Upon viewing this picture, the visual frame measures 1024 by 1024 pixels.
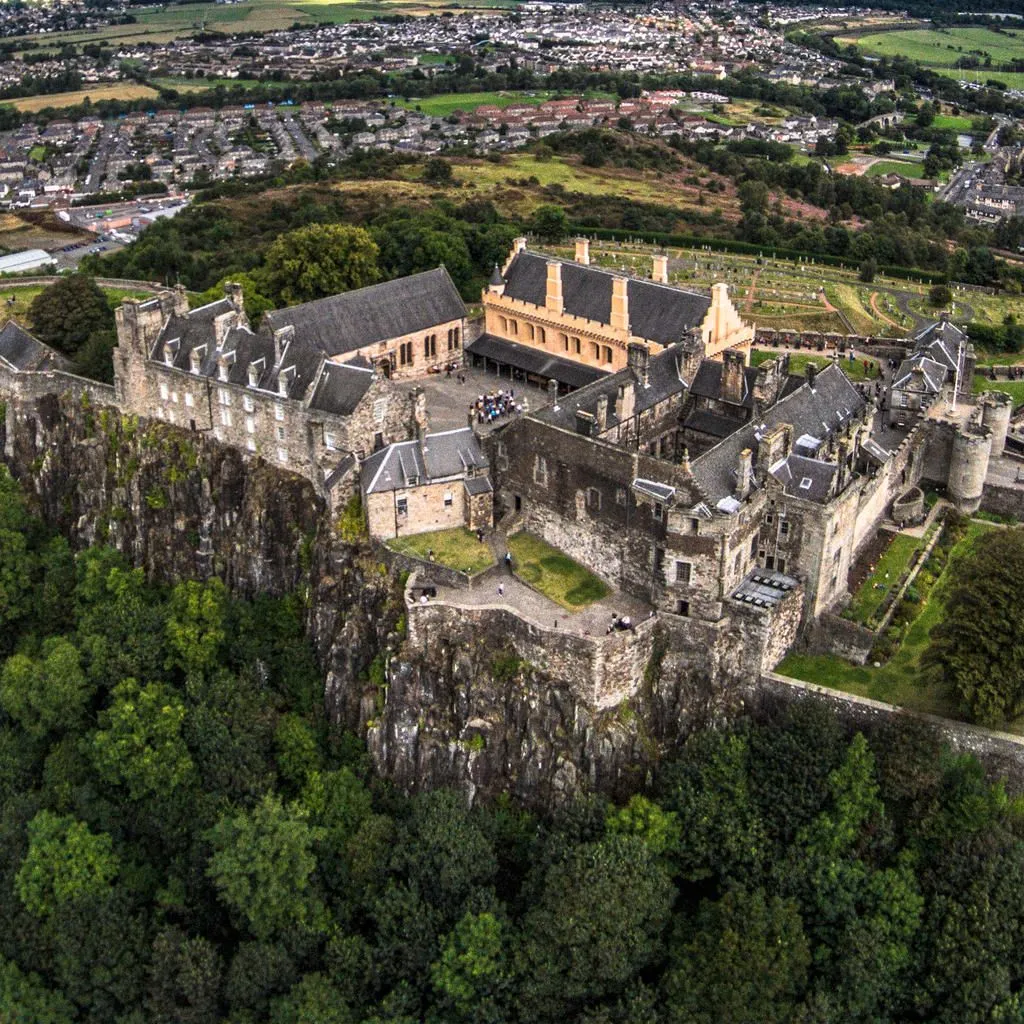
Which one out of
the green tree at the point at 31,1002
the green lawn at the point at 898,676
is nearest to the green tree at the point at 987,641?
the green lawn at the point at 898,676

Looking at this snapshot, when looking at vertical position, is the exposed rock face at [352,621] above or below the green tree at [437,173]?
below

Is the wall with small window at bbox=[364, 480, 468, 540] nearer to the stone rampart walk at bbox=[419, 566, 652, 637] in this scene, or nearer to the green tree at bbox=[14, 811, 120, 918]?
the stone rampart walk at bbox=[419, 566, 652, 637]

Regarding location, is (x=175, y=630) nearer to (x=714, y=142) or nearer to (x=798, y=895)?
(x=798, y=895)

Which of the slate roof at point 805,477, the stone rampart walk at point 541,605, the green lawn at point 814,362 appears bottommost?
the stone rampart walk at point 541,605

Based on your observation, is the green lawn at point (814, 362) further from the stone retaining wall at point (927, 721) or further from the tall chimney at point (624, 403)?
the stone retaining wall at point (927, 721)

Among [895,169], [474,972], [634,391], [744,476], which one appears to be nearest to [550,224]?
[634,391]

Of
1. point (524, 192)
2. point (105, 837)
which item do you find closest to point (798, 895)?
point (105, 837)

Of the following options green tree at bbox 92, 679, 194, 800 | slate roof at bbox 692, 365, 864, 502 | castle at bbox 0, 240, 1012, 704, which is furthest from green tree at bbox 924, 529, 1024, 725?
green tree at bbox 92, 679, 194, 800
